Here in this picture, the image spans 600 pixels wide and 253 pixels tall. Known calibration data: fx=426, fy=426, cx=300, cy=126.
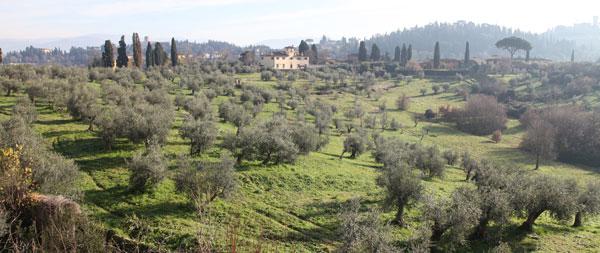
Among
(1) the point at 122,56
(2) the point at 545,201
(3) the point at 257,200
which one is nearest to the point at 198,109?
(3) the point at 257,200

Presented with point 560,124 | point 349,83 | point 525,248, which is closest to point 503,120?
point 560,124

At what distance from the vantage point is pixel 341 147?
64.6m

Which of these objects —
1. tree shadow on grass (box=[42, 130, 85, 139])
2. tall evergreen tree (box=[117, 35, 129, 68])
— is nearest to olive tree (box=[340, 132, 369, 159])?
tree shadow on grass (box=[42, 130, 85, 139])

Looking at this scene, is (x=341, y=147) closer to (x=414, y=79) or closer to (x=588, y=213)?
(x=588, y=213)

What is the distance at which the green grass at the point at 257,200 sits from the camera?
29.2 meters

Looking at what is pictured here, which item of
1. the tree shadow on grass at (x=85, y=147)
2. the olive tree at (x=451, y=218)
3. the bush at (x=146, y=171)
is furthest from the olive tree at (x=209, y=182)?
the olive tree at (x=451, y=218)

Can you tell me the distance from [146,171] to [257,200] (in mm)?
9121

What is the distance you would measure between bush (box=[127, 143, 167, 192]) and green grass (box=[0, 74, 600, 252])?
2.90 ft

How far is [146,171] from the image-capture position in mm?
33125

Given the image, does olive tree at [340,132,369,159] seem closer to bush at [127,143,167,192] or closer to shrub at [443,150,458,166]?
shrub at [443,150,458,166]

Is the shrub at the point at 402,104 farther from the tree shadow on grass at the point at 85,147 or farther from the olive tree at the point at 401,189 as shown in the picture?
the tree shadow on grass at the point at 85,147

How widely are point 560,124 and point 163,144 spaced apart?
83630 millimetres

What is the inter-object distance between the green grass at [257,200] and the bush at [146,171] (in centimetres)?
88

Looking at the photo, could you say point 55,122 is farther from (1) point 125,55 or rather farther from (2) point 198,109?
(1) point 125,55
